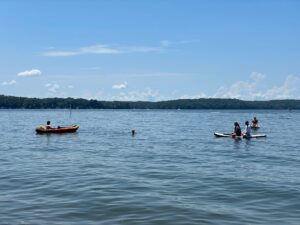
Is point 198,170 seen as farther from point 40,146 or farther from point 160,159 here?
point 40,146

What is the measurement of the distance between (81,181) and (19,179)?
3162 millimetres

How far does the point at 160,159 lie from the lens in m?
31.0

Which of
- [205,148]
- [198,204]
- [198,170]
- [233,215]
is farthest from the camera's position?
[205,148]

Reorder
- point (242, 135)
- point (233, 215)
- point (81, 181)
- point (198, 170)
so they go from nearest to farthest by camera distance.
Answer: point (233, 215)
point (81, 181)
point (198, 170)
point (242, 135)

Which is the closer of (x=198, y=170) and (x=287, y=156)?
(x=198, y=170)

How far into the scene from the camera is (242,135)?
4731cm

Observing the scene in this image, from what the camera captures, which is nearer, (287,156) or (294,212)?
(294,212)

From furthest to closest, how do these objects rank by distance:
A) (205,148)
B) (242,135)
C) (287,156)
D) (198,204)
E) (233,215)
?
(242,135), (205,148), (287,156), (198,204), (233,215)

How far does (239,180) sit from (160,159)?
9.63 m

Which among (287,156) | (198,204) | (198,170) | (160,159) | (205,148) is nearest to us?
(198,204)

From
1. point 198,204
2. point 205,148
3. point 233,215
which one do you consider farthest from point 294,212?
point 205,148

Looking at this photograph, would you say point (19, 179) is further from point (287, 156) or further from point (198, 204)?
point (287, 156)

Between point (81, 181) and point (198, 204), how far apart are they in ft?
22.4

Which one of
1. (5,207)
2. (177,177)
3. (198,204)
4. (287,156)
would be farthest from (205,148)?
(5,207)
